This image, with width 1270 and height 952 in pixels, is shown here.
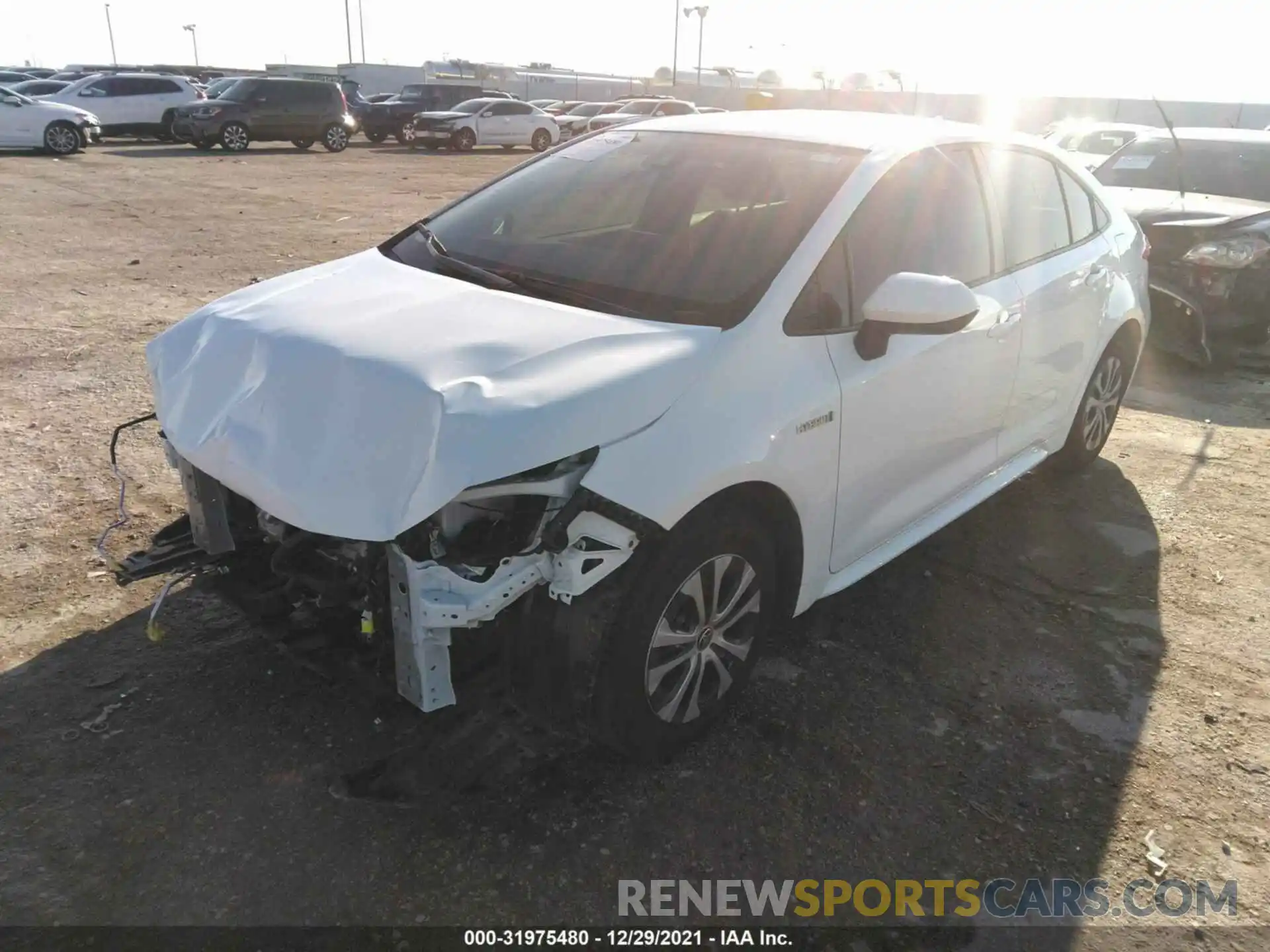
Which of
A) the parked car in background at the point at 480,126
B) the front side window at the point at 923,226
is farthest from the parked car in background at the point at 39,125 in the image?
the front side window at the point at 923,226

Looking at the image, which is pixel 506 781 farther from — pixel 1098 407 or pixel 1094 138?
pixel 1094 138

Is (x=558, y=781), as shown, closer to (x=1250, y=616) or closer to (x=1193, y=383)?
(x=1250, y=616)

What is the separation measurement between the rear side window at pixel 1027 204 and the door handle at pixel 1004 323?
0.22 meters

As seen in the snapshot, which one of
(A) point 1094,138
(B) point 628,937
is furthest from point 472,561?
(A) point 1094,138

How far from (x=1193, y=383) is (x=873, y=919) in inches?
236

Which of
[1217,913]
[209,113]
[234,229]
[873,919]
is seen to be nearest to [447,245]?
[873,919]

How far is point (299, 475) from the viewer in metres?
2.35

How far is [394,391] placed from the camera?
240 centimetres

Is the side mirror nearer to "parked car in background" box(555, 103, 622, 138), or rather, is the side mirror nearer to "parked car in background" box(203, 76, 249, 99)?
"parked car in background" box(203, 76, 249, 99)

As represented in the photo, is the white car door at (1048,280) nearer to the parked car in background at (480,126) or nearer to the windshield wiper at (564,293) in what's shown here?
the windshield wiper at (564,293)

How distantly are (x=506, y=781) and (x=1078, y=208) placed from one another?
373 cm

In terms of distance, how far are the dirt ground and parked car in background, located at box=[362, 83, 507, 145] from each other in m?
27.6

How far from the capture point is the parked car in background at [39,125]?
68.1ft

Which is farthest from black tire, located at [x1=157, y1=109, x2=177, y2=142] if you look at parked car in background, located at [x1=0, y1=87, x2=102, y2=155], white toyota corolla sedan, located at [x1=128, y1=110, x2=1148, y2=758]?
white toyota corolla sedan, located at [x1=128, y1=110, x2=1148, y2=758]
